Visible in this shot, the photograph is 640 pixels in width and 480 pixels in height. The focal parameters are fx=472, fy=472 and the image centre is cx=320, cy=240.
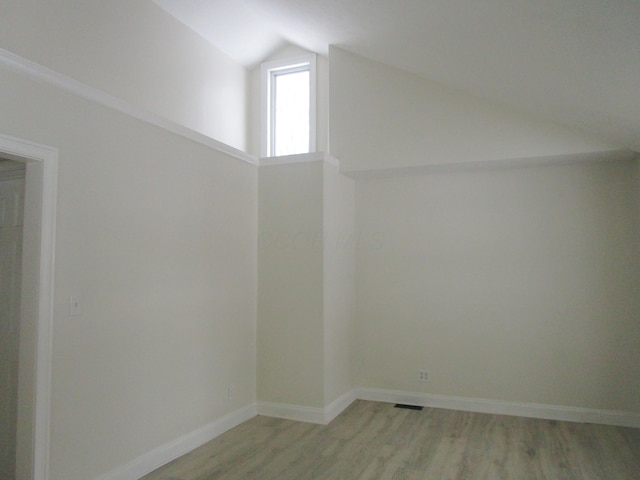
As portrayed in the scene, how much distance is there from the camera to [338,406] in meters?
4.57

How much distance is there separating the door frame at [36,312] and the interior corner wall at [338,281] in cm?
237

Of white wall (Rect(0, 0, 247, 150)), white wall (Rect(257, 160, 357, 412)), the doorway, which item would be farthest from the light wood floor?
white wall (Rect(0, 0, 247, 150))

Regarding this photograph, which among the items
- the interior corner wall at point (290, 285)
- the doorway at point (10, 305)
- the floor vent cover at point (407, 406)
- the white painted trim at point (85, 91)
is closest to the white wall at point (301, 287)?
the interior corner wall at point (290, 285)

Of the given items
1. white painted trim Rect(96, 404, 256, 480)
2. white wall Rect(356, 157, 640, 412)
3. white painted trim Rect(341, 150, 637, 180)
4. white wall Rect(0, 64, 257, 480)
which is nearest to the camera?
white wall Rect(0, 64, 257, 480)

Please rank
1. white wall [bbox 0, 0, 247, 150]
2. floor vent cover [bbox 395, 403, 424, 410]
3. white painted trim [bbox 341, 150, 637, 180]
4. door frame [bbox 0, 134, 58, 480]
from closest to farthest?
door frame [bbox 0, 134, 58, 480], white wall [bbox 0, 0, 247, 150], white painted trim [bbox 341, 150, 637, 180], floor vent cover [bbox 395, 403, 424, 410]

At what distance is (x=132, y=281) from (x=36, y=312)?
2.28ft

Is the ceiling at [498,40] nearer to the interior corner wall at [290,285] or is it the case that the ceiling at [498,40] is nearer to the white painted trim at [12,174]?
the interior corner wall at [290,285]

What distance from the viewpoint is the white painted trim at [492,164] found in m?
4.09

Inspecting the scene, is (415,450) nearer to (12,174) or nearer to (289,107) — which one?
(12,174)

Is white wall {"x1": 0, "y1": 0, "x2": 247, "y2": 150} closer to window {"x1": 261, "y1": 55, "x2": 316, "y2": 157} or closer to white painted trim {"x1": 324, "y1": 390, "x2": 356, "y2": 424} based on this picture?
window {"x1": 261, "y1": 55, "x2": 316, "y2": 157}

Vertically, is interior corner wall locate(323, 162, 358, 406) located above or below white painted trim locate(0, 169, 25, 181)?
below

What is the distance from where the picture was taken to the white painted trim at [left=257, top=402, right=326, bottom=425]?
4.33 meters

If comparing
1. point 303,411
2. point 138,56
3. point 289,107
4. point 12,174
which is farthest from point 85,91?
Result: point 303,411

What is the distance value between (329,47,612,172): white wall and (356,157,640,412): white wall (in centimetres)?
40
